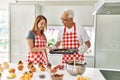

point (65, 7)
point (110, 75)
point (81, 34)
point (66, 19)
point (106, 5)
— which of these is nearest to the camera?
point (106, 5)

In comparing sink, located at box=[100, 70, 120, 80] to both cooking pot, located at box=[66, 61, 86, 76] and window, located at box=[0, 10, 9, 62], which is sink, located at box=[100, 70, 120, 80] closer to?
cooking pot, located at box=[66, 61, 86, 76]

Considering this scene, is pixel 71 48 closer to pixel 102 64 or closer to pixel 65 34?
pixel 65 34

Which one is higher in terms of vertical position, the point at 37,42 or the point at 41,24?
the point at 41,24

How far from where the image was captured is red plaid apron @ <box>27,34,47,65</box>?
2533 millimetres

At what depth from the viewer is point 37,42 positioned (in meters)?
2.58

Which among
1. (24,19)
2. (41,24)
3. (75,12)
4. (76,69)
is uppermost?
(75,12)

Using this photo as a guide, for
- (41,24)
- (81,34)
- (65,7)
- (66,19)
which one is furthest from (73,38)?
(65,7)

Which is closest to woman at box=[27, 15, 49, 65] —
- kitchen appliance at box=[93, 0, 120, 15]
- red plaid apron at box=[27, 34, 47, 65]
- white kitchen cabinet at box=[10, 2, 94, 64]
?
red plaid apron at box=[27, 34, 47, 65]

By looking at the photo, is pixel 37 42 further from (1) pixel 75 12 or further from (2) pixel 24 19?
(1) pixel 75 12

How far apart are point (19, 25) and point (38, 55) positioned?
1.30 meters

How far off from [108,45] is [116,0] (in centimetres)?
242

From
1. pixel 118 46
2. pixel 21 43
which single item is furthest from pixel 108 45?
pixel 21 43

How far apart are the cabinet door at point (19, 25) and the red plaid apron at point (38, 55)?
3.70 feet

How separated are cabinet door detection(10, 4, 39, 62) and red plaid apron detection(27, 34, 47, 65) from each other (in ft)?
3.70
